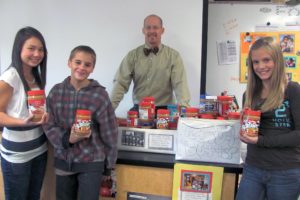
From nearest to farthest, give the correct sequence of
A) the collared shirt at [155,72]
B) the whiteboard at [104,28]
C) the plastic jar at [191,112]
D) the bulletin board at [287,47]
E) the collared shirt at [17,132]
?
the collared shirt at [17,132] → the plastic jar at [191,112] → the collared shirt at [155,72] → the whiteboard at [104,28] → the bulletin board at [287,47]

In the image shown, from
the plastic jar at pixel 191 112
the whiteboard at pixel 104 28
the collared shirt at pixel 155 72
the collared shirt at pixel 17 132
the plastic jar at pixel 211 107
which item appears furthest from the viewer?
the whiteboard at pixel 104 28

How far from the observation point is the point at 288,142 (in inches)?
47.0

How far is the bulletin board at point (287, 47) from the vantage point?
2.92m

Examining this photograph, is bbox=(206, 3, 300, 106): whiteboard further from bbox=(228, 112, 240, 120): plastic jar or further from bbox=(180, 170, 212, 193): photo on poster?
bbox=(180, 170, 212, 193): photo on poster

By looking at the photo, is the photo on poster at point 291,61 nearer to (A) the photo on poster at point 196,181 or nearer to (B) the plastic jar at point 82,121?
(A) the photo on poster at point 196,181

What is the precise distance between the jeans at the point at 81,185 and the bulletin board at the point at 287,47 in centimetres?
210

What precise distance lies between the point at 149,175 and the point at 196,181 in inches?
9.2

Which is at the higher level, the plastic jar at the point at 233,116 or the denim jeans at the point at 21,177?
the plastic jar at the point at 233,116

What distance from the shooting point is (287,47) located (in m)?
2.93

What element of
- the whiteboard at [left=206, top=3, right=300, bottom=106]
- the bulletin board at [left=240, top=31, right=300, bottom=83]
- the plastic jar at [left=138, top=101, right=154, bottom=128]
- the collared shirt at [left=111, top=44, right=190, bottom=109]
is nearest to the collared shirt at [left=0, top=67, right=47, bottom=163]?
the plastic jar at [left=138, top=101, right=154, bottom=128]

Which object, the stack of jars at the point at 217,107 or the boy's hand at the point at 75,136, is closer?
the boy's hand at the point at 75,136

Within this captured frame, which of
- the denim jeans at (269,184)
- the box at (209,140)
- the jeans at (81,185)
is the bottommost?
the jeans at (81,185)

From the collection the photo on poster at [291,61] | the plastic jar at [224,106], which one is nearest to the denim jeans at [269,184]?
the plastic jar at [224,106]

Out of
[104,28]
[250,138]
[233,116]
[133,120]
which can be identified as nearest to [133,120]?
[133,120]
